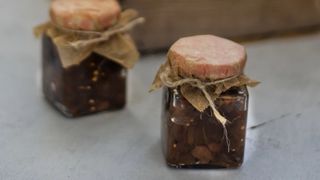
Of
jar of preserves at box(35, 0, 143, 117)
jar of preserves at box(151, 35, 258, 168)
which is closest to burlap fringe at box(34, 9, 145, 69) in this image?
jar of preserves at box(35, 0, 143, 117)

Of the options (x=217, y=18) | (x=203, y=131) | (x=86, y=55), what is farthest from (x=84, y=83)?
(x=217, y=18)

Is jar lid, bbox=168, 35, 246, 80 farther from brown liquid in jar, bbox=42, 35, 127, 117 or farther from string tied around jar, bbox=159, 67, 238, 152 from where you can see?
brown liquid in jar, bbox=42, 35, 127, 117

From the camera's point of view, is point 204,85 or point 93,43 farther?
point 93,43

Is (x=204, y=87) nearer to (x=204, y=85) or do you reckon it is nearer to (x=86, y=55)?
(x=204, y=85)

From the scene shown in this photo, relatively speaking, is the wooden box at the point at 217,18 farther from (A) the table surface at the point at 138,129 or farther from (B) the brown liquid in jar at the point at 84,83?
(B) the brown liquid in jar at the point at 84,83

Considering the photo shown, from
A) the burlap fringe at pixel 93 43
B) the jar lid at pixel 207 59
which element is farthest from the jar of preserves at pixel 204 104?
the burlap fringe at pixel 93 43

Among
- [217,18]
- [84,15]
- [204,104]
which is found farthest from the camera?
[217,18]

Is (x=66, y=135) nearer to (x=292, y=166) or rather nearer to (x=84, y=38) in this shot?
(x=84, y=38)
